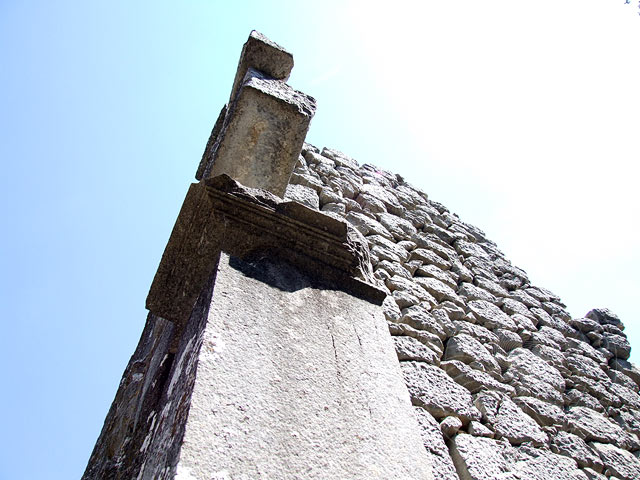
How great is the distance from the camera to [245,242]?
1668 mm

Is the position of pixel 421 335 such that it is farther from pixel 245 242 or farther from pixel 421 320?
pixel 245 242

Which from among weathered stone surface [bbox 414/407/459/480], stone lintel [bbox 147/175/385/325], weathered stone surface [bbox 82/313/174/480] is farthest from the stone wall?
weathered stone surface [bbox 82/313/174/480]

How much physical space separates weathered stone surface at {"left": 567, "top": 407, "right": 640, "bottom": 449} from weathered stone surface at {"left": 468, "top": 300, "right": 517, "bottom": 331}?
29.7 inches

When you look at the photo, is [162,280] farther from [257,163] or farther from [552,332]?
[552,332]

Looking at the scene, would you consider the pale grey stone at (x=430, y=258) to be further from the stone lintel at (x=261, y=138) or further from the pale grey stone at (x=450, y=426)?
the stone lintel at (x=261, y=138)

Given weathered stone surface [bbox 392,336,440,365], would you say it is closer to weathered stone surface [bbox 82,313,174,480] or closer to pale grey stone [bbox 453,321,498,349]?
pale grey stone [bbox 453,321,498,349]

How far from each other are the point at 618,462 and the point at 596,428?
0.25 m

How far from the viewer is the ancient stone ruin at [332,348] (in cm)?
123

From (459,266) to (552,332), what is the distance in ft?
3.27

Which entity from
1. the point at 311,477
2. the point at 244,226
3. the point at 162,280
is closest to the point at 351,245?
the point at 244,226

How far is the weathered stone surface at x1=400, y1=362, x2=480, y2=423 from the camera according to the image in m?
2.88

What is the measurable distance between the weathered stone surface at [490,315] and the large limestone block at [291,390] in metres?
2.59

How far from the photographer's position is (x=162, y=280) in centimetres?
185

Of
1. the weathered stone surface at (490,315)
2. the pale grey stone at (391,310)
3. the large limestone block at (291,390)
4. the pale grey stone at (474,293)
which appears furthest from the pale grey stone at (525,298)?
the large limestone block at (291,390)
